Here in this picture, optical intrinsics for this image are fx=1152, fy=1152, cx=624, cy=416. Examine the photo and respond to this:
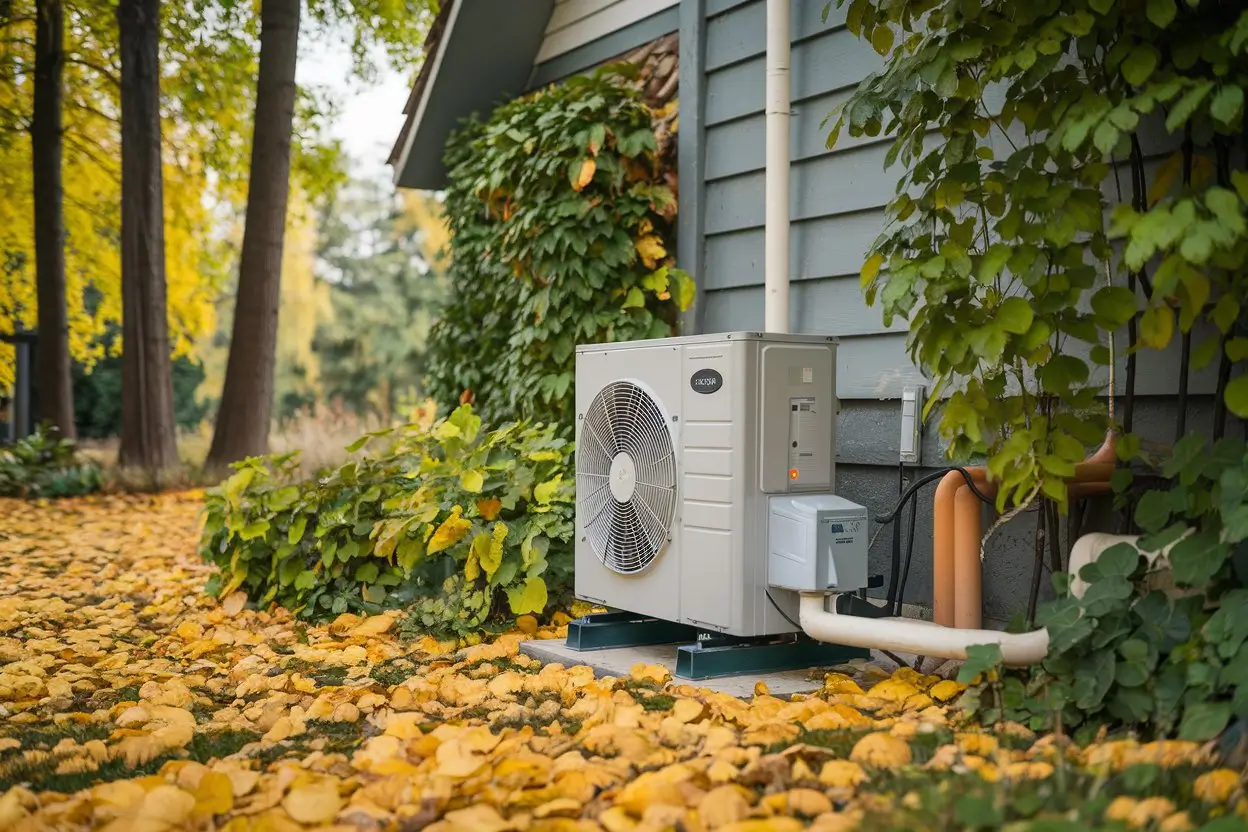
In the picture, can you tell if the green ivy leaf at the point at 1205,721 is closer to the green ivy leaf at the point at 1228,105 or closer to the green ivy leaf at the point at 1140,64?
the green ivy leaf at the point at 1228,105

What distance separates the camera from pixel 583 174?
184 inches

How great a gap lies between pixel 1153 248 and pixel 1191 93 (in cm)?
34

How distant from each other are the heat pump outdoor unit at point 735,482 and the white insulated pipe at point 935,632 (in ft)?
0.31

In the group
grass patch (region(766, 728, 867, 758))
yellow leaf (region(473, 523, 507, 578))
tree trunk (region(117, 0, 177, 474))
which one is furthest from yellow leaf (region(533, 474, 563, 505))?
tree trunk (region(117, 0, 177, 474))

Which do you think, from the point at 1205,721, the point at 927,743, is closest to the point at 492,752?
the point at 927,743

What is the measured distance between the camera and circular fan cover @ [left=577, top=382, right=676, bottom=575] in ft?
10.8

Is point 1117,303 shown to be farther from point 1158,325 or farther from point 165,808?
point 165,808

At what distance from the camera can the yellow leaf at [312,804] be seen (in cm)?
199

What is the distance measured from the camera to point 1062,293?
105 inches

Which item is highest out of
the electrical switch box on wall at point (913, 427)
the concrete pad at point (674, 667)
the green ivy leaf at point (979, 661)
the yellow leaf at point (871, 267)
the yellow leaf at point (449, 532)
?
the yellow leaf at point (871, 267)

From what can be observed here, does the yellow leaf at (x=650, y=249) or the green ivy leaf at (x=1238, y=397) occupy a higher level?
the yellow leaf at (x=650, y=249)

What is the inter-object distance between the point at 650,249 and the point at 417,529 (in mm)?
1531

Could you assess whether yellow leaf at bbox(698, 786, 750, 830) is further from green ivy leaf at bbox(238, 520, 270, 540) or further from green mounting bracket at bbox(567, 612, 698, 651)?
green ivy leaf at bbox(238, 520, 270, 540)

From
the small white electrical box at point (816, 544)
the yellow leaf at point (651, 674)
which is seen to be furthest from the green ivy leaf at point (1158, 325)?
the yellow leaf at point (651, 674)
